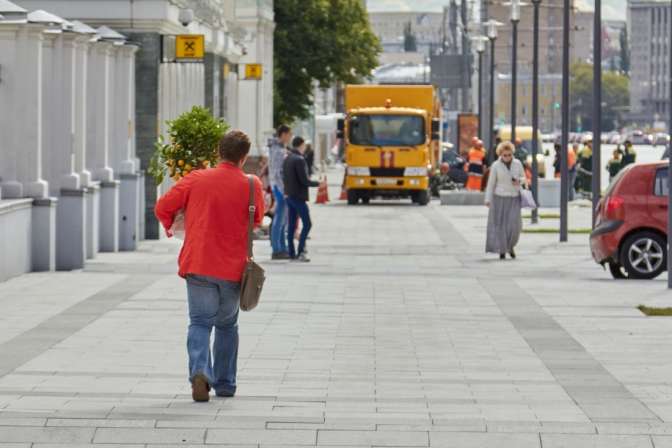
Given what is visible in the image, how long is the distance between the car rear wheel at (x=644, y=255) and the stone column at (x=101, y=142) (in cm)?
759

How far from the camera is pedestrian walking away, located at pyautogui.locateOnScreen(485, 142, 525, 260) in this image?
27.4m

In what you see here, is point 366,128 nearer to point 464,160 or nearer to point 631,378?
point 464,160

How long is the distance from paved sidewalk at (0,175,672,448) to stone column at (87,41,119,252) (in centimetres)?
285

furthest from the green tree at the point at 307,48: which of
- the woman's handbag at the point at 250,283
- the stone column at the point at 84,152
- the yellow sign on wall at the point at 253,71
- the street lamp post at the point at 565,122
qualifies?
the woman's handbag at the point at 250,283

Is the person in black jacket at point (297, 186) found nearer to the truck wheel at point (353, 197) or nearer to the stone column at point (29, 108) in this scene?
the stone column at point (29, 108)

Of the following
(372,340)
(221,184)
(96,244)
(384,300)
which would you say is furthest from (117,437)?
(96,244)

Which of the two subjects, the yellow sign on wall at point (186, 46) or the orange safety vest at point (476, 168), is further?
the orange safety vest at point (476, 168)

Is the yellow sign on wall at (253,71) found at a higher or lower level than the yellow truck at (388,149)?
higher

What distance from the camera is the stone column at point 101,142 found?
2797 centimetres

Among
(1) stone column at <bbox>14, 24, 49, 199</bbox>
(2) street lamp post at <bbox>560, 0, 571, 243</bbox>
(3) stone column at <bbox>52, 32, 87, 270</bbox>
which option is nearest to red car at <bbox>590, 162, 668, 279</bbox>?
(3) stone column at <bbox>52, 32, 87, 270</bbox>

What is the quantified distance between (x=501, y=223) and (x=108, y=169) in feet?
17.3

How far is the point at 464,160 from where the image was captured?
70500mm

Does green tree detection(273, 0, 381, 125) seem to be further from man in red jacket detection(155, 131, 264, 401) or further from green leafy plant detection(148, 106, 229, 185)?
man in red jacket detection(155, 131, 264, 401)

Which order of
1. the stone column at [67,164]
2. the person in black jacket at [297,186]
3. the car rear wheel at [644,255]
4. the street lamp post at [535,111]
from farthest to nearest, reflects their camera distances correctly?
the street lamp post at [535,111]
the person in black jacket at [297,186]
the stone column at [67,164]
the car rear wheel at [644,255]
